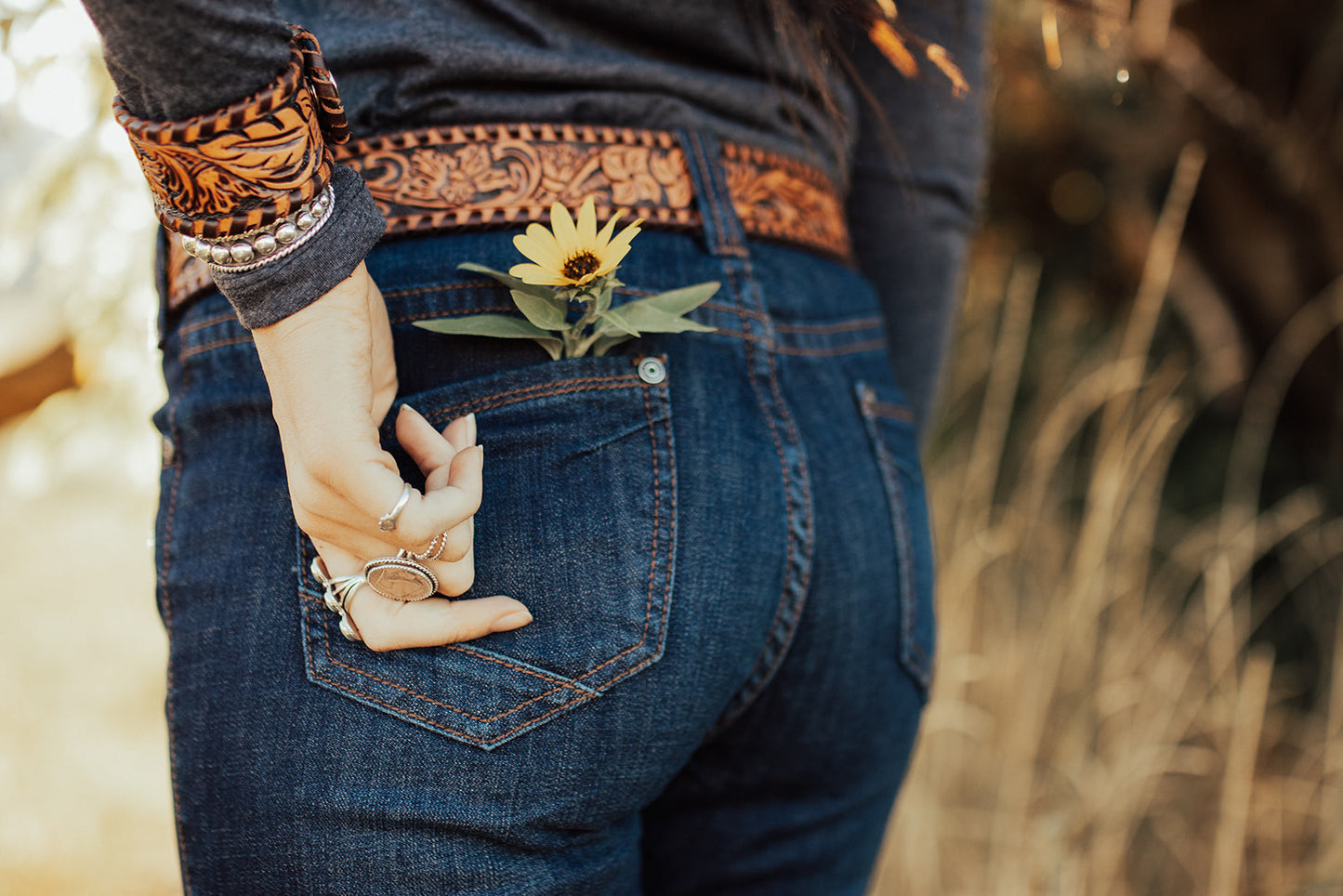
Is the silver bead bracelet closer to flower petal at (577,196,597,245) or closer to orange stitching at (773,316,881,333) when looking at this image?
flower petal at (577,196,597,245)

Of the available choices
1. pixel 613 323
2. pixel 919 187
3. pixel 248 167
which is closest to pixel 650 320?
pixel 613 323

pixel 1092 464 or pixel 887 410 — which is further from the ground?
pixel 887 410

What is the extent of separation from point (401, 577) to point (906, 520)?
14.9 inches

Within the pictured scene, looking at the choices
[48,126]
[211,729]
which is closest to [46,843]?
[48,126]

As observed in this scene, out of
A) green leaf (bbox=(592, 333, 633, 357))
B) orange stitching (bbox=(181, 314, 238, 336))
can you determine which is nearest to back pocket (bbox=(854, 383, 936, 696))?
green leaf (bbox=(592, 333, 633, 357))

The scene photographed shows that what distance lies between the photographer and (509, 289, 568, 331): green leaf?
0.55 meters

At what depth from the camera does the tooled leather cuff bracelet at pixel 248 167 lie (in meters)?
0.46

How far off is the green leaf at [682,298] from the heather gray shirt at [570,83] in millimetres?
140

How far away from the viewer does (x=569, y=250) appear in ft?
1.78

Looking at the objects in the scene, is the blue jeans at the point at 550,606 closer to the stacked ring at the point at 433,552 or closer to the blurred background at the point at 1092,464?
the stacked ring at the point at 433,552

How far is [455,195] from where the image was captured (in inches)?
22.7

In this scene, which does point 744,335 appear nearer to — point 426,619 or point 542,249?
point 542,249

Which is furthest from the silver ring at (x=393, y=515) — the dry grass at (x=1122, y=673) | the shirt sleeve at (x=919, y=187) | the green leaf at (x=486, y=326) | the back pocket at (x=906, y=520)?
the dry grass at (x=1122, y=673)

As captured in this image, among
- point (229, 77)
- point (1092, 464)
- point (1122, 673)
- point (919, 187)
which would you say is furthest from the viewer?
point (1092, 464)
